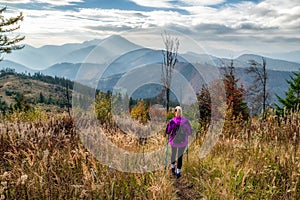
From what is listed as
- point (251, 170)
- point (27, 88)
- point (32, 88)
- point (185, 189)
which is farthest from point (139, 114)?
point (27, 88)

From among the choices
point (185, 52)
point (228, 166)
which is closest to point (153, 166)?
point (228, 166)

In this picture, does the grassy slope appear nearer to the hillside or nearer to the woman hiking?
the hillside

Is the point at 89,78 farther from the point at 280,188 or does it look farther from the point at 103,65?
the point at 280,188

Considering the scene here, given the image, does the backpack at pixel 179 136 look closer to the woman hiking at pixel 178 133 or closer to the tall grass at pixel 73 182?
the woman hiking at pixel 178 133

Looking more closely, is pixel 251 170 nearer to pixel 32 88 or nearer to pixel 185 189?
pixel 185 189

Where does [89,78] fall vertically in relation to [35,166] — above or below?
above

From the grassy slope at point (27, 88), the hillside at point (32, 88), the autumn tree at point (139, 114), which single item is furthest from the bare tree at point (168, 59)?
the grassy slope at point (27, 88)

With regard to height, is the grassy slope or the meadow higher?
the meadow

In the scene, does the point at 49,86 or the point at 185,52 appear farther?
the point at 49,86

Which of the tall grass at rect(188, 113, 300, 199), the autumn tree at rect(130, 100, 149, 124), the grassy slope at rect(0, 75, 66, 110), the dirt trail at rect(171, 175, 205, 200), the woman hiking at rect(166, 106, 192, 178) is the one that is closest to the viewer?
the tall grass at rect(188, 113, 300, 199)

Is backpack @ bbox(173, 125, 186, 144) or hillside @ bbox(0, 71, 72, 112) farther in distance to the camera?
hillside @ bbox(0, 71, 72, 112)

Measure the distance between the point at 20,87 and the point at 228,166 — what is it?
142088 mm

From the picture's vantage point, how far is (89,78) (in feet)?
28.3

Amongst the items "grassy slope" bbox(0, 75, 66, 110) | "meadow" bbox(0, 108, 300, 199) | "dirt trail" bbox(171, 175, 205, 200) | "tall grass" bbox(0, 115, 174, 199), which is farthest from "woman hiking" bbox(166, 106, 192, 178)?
"grassy slope" bbox(0, 75, 66, 110)
